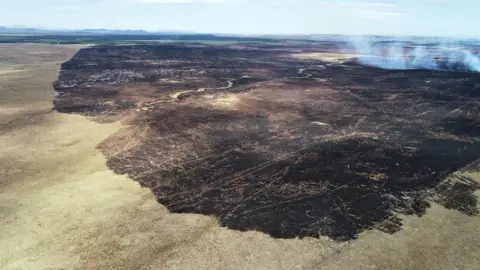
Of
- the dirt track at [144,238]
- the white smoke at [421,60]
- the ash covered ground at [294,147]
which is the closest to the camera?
the dirt track at [144,238]

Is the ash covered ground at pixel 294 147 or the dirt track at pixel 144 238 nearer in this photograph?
the dirt track at pixel 144 238

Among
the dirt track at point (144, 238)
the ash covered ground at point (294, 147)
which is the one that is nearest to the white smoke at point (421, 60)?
the ash covered ground at point (294, 147)

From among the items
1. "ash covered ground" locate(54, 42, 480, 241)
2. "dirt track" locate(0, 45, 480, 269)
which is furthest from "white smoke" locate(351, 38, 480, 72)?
"dirt track" locate(0, 45, 480, 269)

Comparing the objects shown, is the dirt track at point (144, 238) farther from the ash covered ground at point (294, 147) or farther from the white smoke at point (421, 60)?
the white smoke at point (421, 60)

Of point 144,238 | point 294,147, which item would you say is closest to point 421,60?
point 294,147

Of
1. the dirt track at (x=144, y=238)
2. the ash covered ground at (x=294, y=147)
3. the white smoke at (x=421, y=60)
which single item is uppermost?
the white smoke at (x=421, y=60)

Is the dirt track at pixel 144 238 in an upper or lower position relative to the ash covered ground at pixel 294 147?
lower
